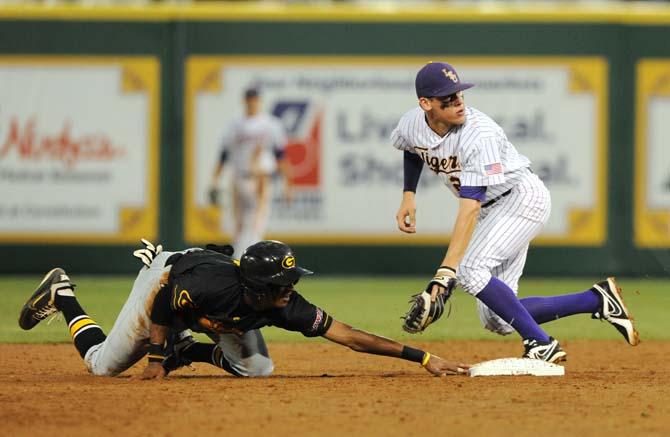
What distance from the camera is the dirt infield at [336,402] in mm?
5303

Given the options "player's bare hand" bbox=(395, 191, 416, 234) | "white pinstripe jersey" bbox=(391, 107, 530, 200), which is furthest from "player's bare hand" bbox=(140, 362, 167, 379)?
"white pinstripe jersey" bbox=(391, 107, 530, 200)

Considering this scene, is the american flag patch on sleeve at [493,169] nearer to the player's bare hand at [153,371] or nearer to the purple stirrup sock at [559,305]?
the purple stirrup sock at [559,305]

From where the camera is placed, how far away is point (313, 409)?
5793 mm

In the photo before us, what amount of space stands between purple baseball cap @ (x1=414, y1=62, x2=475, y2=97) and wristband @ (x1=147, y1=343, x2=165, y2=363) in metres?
1.98

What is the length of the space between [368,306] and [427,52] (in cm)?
437

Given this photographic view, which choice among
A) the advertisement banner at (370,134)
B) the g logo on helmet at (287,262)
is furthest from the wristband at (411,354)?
the advertisement banner at (370,134)

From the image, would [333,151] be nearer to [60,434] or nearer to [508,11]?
[508,11]

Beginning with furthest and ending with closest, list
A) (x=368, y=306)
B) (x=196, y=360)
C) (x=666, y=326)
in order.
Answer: (x=368, y=306) → (x=666, y=326) → (x=196, y=360)

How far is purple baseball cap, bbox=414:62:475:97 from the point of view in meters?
6.63

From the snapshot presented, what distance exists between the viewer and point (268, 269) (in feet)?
20.3

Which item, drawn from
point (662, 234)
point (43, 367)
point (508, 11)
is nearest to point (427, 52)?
point (508, 11)

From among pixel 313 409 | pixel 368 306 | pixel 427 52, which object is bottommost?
pixel 368 306

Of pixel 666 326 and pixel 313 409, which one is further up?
pixel 313 409

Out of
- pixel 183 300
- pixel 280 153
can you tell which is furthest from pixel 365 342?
pixel 280 153
